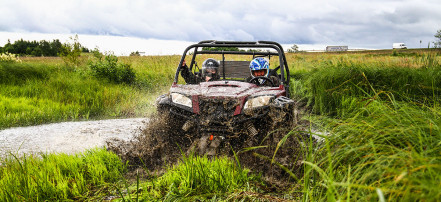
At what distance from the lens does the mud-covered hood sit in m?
4.03

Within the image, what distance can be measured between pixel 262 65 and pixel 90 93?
6.10 meters

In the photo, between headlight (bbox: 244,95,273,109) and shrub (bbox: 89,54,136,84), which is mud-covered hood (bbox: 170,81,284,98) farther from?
shrub (bbox: 89,54,136,84)

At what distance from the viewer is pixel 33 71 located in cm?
1154

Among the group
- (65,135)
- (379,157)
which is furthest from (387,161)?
(65,135)

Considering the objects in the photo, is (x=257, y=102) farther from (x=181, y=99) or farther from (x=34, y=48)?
(x=34, y=48)

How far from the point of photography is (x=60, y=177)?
3262mm

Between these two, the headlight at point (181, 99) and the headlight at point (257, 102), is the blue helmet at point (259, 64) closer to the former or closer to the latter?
the headlight at point (257, 102)

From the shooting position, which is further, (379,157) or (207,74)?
(207,74)

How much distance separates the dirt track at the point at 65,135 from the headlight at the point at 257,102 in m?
2.03

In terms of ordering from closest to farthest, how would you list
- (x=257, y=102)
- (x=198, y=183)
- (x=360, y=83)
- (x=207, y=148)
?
(x=198, y=183)
(x=207, y=148)
(x=257, y=102)
(x=360, y=83)

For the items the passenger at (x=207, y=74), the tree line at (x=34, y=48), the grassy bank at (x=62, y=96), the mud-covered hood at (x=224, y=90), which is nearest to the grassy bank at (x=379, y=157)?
the mud-covered hood at (x=224, y=90)

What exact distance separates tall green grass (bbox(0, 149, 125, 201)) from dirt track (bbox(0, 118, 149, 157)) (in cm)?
147

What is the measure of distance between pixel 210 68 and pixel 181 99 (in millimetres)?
2421

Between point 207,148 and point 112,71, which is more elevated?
point 112,71
